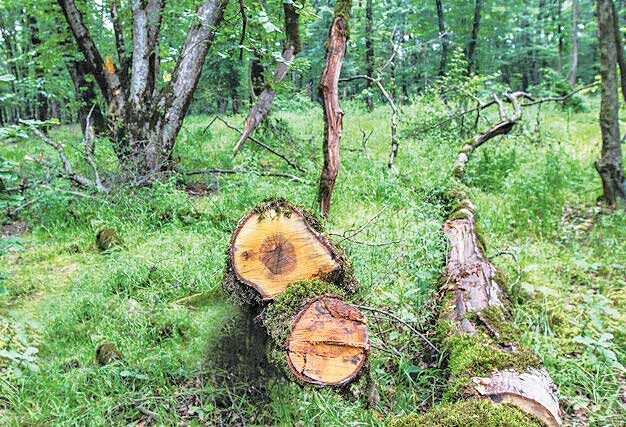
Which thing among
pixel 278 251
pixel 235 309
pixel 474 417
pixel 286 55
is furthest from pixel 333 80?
pixel 474 417

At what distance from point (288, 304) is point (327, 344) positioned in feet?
0.96

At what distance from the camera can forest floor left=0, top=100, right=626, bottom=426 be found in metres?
2.67

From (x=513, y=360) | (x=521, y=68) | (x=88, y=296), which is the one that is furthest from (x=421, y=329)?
(x=521, y=68)

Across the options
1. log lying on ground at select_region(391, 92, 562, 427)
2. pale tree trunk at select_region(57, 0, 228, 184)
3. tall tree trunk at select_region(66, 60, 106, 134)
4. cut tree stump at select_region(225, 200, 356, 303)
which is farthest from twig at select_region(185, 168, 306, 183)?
cut tree stump at select_region(225, 200, 356, 303)

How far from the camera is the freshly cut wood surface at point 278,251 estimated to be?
2422 millimetres

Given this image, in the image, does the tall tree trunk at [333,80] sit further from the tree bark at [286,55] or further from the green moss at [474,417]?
the green moss at [474,417]

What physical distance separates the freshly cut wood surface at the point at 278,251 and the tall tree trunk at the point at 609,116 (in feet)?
15.7

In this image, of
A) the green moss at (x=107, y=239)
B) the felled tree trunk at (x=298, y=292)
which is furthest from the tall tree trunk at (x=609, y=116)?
the green moss at (x=107, y=239)

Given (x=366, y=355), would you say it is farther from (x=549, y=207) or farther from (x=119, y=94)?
(x=119, y=94)

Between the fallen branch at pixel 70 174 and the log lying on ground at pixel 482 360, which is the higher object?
the fallen branch at pixel 70 174

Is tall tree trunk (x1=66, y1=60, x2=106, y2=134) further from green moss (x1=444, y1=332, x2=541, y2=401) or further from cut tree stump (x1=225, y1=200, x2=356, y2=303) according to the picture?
green moss (x1=444, y1=332, x2=541, y2=401)

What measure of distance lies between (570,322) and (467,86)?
709 cm

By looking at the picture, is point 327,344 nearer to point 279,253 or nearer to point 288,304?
point 288,304

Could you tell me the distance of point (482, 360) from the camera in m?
2.37
